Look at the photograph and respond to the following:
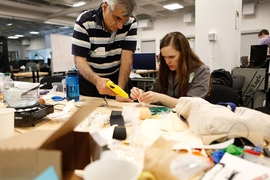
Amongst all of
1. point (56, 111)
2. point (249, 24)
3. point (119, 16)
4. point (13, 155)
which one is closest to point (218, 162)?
point (13, 155)

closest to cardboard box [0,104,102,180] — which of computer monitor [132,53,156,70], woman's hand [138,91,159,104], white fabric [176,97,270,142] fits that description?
white fabric [176,97,270,142]

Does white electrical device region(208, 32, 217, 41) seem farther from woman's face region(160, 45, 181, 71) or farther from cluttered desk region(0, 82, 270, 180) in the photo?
cluttered desk region(0, 82, 270, 180)

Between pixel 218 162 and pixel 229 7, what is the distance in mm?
3562

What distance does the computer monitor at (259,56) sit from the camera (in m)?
3.89

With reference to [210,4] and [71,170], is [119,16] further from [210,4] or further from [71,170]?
[210,4]

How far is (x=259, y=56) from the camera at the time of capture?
396cm

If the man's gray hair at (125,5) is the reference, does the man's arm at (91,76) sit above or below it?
below

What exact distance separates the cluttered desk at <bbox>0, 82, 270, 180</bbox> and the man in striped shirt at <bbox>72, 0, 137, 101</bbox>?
632 mm

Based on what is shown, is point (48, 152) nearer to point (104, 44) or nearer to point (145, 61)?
point (104, 44)

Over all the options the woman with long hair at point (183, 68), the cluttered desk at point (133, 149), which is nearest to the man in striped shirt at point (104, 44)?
the woman with long hair at point (183, 68)

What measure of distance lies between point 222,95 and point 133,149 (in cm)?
117

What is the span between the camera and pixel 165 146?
56 cm

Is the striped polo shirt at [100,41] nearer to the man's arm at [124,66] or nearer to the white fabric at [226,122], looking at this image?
the man's arm at [124,66]

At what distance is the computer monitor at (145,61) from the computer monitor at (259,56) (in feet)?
6.40
